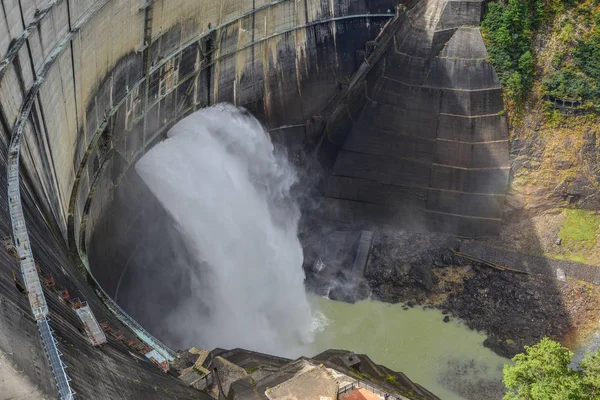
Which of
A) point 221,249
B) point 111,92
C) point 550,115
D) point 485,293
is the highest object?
point 111,92

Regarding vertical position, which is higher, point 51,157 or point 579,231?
point 51,157

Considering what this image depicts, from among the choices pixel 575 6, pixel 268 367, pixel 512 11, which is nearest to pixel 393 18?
pixel 512 11

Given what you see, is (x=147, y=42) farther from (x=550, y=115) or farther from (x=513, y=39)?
(x=550, y=115)

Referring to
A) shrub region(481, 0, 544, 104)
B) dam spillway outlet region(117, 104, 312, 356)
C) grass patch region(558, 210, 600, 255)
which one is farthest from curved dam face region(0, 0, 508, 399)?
grass patch region(558, 210, 600, 255)

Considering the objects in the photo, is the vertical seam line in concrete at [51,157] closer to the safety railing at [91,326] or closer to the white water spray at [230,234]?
the safety railing at [91,326]

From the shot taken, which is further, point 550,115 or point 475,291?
point 550,115

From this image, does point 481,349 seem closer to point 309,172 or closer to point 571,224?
point 571,224

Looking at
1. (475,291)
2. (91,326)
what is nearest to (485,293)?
(475,291)
